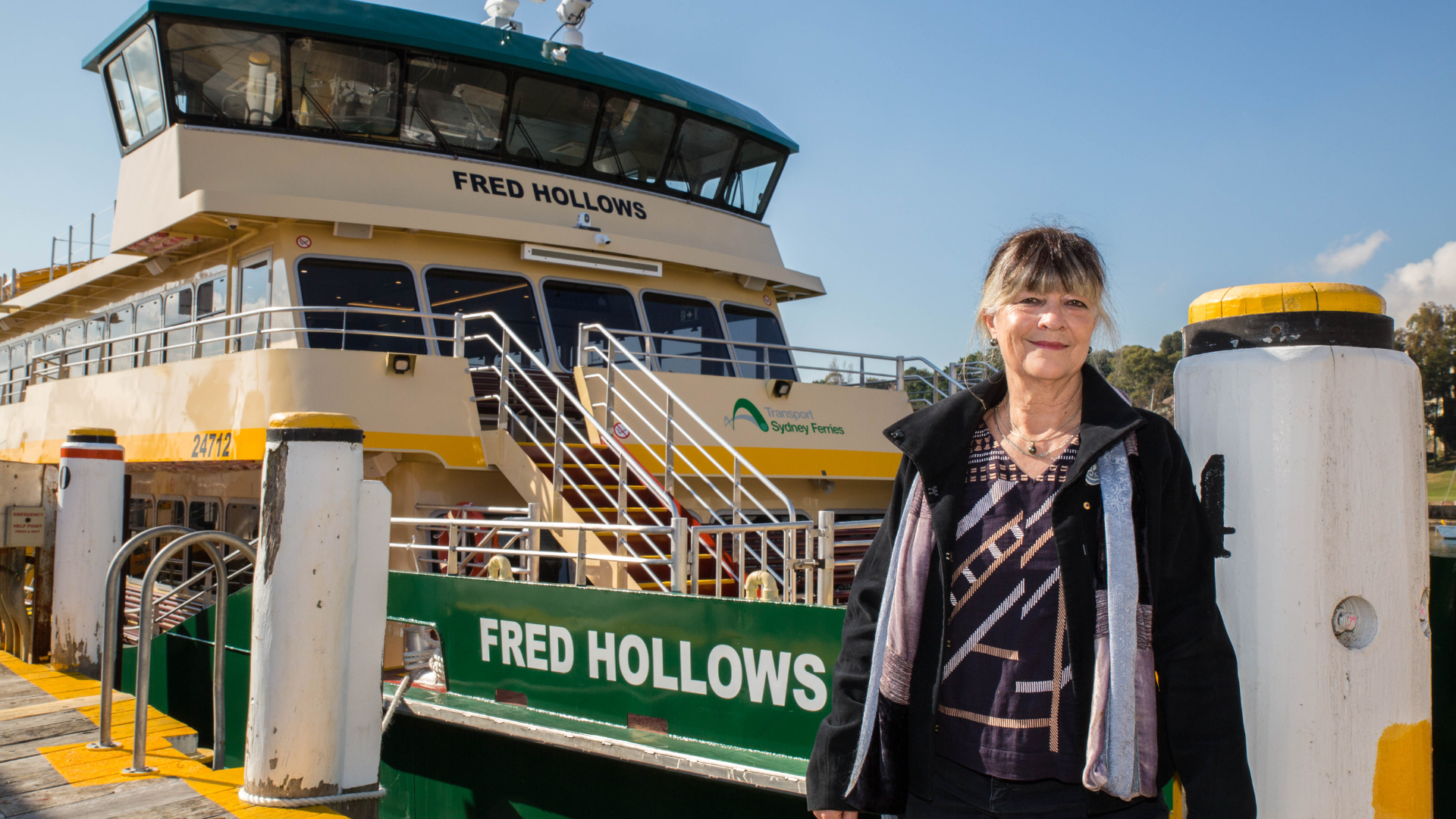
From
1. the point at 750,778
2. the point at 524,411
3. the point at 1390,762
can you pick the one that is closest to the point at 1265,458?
the point at 1390,762

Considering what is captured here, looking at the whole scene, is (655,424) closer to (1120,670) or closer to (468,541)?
(468,541)

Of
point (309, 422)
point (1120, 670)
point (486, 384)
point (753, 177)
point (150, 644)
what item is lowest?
point (150, 644)

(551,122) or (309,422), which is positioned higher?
(551,122)

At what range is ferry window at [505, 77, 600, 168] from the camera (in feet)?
35.1

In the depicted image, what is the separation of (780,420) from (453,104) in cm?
459

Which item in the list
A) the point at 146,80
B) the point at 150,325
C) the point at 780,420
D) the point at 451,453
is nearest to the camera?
the point at 451,453

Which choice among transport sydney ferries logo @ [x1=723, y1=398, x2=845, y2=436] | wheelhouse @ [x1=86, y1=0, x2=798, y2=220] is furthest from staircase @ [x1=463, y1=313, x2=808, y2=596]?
wheelhouse @ [x1=86, y1=0, x2=798, y2=220]

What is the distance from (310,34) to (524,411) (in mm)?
3986

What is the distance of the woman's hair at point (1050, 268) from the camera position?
2.07 meters

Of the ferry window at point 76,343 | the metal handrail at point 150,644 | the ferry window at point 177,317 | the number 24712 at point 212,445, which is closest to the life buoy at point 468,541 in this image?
the number 24712 at point 212,445

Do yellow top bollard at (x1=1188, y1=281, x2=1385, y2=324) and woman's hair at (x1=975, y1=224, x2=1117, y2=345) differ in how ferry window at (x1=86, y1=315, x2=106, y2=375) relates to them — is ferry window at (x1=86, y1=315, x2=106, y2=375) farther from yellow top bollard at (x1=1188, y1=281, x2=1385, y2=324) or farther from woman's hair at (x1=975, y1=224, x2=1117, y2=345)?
yellow top bollard at (x1=1188, y1=281, x2=1385, y2=324)

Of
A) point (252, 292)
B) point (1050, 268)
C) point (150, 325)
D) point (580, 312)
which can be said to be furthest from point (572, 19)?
point (1050, 268)

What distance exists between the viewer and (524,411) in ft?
29.5

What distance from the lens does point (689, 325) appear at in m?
10.9
